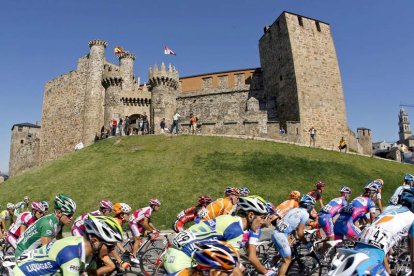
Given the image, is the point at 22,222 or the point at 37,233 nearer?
the point at 37,233

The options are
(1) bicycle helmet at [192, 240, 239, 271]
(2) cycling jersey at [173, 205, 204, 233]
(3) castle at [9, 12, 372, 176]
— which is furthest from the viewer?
(3) castle at [9, 12, 372, 176]

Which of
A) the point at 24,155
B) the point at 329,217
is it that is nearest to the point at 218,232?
the point at 329,217

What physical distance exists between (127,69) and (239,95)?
55.0ft

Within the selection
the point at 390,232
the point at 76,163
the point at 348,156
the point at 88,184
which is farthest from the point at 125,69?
the point at 390,232

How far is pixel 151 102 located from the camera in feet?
160

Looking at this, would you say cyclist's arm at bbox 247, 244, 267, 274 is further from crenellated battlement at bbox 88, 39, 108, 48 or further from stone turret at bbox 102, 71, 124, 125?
crenellated battlement at bbox 88, 39, 108, 48

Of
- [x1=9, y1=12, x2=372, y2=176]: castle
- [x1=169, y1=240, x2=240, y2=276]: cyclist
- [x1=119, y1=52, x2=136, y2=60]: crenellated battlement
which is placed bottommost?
[x1=169, y1=240, x2=240, y2=276]: cyclist

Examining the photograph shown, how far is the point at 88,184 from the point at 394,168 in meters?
22.2

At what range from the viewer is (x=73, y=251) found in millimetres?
4469

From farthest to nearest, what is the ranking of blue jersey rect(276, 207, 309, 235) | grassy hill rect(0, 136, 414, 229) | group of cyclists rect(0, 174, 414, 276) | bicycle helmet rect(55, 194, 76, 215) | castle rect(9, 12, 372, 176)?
castle rect(9, 12, 372, 176)
grassy hill rect(0, 136, 414, 229)
blue jersey rect(276, 207, 309, 235)
bicycle helmet rect(55, 194, 76, 215)
group of cyclists rect(0, 174, 414, 276)

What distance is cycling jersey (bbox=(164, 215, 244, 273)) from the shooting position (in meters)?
5.57

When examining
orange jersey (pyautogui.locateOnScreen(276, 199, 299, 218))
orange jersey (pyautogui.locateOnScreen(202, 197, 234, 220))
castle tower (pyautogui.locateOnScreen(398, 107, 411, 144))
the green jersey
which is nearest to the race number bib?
the green jersey

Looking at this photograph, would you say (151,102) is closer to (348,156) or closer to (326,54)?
(326,54)

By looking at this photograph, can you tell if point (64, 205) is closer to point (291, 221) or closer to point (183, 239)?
point (183, 239)
